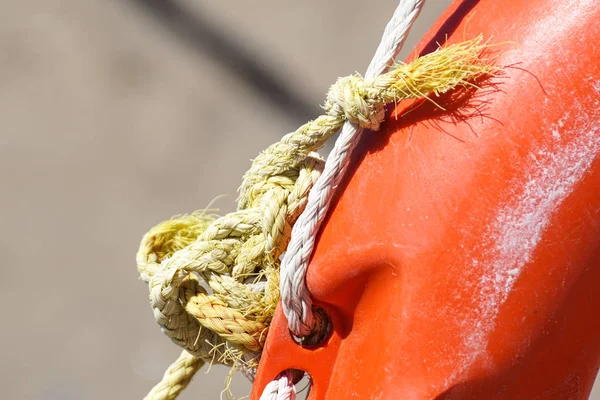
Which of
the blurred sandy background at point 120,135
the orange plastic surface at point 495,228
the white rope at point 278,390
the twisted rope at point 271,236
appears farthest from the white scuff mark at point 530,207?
the blurred sandy background at point 120,135

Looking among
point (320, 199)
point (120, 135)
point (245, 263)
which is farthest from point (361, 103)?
point (120, 135)

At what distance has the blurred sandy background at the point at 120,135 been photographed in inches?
87.4

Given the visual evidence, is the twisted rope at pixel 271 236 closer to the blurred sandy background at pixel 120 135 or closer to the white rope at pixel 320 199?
the white rope at pixel 320 199

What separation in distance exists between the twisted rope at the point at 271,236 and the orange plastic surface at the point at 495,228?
0.03m

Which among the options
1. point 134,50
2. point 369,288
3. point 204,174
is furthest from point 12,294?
point 369,288

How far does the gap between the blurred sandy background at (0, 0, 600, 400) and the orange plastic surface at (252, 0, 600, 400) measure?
1.51m

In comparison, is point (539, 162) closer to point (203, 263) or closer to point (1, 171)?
point (203, 263)

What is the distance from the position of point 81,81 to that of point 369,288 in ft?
6.26

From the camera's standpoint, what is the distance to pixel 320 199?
2.71 feet

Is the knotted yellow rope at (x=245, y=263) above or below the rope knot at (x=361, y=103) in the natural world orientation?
below

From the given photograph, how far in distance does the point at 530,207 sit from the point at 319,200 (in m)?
0.22

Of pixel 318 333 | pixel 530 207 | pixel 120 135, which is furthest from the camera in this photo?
pixel 120 135

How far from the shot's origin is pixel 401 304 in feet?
2.55

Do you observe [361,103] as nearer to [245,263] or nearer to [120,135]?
[245,263]
